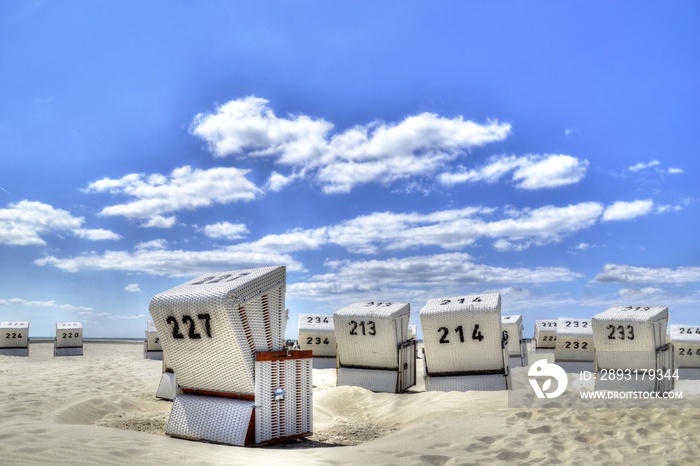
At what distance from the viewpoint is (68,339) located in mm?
37344

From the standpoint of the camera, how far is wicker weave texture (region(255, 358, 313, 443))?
31.6 ft

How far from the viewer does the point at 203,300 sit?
30.9 feet

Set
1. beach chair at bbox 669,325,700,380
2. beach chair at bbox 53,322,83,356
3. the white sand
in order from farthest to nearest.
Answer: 1. beach chair at bbox 53,322,83,356
2. beach chair at bbox 669,325,700,380
3. the white sand

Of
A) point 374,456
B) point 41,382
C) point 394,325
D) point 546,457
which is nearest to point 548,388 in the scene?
point 394,325

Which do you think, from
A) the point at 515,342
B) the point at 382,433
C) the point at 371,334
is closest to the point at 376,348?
the point at 371,334

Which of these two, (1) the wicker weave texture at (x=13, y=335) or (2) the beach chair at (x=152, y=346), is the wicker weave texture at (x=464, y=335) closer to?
(2) the beach chair at (x=152, y=346)

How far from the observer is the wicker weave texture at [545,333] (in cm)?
3409

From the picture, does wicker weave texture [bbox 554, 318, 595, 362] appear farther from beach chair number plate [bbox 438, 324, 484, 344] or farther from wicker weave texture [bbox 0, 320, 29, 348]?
wicker weave texture [bbox 0, 320, 29, 348]

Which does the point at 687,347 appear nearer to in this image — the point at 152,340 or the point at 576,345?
the point at 576,345

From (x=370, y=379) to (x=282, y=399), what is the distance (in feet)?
26.3

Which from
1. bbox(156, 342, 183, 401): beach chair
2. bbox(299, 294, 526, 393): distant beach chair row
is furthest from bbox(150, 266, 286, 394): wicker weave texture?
bbox(299, 294, 526, 393): distant beach chair row

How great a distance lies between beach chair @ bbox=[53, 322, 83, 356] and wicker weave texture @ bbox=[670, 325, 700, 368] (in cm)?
3541

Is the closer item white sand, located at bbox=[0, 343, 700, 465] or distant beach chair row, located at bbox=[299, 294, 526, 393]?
white sand, located at bbox=[0, 343, 700, 465]

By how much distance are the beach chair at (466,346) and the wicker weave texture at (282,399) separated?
5.82 m
